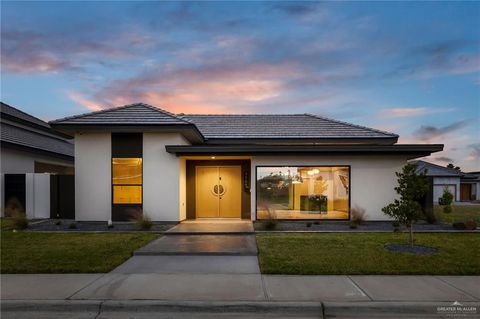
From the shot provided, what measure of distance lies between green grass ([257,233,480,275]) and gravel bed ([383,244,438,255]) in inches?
8.3

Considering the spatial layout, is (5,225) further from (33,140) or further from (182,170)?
(33,140)

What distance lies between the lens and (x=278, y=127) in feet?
66.5

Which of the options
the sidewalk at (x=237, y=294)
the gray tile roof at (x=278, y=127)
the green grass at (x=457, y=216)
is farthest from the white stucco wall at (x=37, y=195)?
the green grass at (x=457, y=216)

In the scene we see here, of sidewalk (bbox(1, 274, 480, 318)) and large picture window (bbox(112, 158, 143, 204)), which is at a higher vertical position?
large picture window (bbox(112, 158, 143, 204))

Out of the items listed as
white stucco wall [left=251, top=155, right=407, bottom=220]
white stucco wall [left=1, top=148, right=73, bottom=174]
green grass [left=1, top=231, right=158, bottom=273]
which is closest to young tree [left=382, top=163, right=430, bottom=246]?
white stucco wall [left=251, top=155, right=407, bottom=220]

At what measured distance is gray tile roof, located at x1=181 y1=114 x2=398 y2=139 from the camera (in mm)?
18906

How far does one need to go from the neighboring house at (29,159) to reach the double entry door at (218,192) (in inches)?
287

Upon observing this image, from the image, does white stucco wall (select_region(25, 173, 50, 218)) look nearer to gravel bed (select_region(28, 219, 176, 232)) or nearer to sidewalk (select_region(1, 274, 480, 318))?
gravel bed (select_region(28, 219, 176, 232))

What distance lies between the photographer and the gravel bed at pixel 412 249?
8.71m

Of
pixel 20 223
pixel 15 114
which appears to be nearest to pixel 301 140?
pixel 20 223

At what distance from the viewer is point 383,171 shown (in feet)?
50.4

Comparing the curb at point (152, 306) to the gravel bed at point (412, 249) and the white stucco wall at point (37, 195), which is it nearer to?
the gravel bed at point (412, 249)

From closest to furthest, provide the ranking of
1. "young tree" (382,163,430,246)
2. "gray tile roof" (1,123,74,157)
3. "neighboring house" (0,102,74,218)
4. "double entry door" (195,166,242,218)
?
1. "young tree" (382,163,430,246)
2. "neighboring house" (0,102,74,218)
3. "double entry door" (195,166,242,218)
4. "gray tile roof" (1,123,74,157)

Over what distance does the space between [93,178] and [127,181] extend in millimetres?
1561
